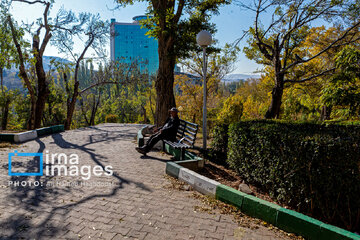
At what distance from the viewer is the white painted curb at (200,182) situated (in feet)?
13.3

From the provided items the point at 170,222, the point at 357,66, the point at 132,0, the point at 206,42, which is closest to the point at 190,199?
the point at 170,222

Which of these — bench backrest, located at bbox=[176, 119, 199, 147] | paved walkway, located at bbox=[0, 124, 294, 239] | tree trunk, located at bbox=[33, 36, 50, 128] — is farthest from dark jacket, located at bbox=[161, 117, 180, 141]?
tree trunk, located at bbox=[33, 36, 50, 128]

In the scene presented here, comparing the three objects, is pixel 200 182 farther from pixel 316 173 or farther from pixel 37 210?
pixel 37 210

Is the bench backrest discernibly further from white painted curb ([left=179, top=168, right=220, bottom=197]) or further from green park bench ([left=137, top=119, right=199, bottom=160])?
white painted curb ([left=179, top=168, right=220, bottom=197])

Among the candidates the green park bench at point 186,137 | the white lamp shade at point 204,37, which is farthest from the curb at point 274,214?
the white lamp shade at point 204,37

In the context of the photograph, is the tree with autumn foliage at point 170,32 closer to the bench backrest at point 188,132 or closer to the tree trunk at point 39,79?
the bench backrest at point 188,132

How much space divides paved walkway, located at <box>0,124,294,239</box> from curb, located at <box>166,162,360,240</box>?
20 cm

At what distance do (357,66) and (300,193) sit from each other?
391 centimetres

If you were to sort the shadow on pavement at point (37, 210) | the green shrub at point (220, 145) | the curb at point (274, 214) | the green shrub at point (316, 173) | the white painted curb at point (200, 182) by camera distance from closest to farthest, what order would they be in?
1. the curb at point (274, 214)
2. the shadow on pavement at point (37, 210)
3. the green shrub at point (316, 173)
4. the white painted curb at point (200, 182)
5. the green shrub at point (220, 145)

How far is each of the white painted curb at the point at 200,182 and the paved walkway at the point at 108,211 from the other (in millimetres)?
255

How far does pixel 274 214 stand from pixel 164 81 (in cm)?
708

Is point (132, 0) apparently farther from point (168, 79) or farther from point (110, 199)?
point (110, 199)

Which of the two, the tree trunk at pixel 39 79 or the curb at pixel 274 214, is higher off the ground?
the tree trunk at pixel 39 79

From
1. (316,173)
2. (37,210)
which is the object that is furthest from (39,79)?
(316,173)
